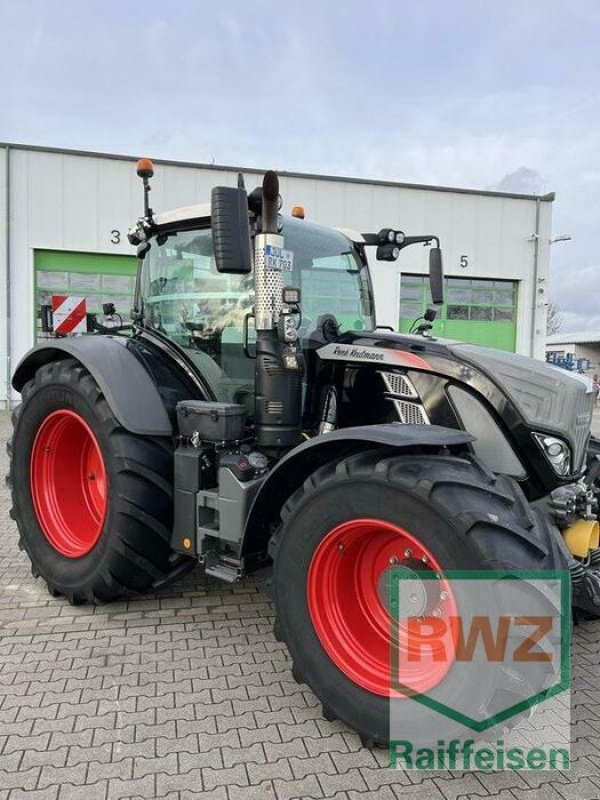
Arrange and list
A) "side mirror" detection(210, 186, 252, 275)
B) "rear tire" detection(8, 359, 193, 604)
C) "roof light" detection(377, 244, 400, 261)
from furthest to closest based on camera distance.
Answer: "roof light" detection(377, 244, 400, 261)
"rear tire" detection(8, 359, 193, 604)
"side mirror" detection(210, 186, 252, 275)

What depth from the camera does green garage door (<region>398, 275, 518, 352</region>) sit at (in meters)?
16.9

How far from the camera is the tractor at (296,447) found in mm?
2451

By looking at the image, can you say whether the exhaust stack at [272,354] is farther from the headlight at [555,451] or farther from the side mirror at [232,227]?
the headlight at [555,451]

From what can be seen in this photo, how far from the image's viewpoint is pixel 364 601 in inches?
109

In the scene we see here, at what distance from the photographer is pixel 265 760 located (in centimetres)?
240

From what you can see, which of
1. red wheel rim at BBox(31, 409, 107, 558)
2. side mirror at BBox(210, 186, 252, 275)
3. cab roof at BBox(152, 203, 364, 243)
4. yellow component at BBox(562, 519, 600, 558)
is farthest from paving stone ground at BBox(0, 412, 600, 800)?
cab roof at BBox(152, 203, 364, 243)

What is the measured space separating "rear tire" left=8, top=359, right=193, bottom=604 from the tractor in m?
0.01

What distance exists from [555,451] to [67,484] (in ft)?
9.89

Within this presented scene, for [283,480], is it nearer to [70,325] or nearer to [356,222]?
[70,325]

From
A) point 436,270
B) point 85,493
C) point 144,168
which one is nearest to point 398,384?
point 436,270

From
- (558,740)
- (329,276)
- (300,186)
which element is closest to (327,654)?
(558,740)

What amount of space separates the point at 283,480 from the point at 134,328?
1806 mm

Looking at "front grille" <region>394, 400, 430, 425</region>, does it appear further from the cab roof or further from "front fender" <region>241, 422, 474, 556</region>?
the cab roof

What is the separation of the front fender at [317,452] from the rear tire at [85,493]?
24.6 inches
